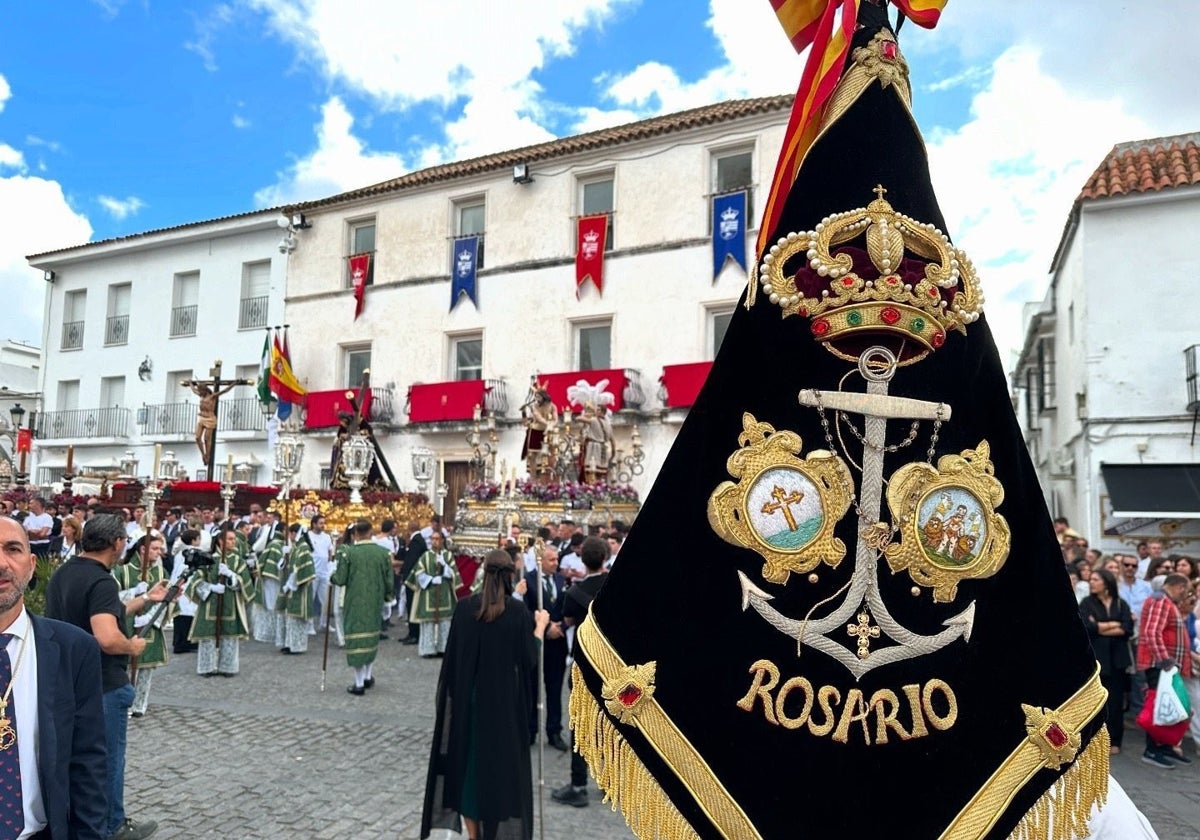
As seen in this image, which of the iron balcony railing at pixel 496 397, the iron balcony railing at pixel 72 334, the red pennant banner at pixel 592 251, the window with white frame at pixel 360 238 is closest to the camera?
the red pennant banner at pixel 592 251

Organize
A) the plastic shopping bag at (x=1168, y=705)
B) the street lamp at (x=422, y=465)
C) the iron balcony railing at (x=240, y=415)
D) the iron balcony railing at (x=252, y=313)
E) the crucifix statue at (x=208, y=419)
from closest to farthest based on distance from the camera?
the plastic shopping bag at (x=1168, y=705) < the street lamp at (x=422, y=465) < the crucifix statue at (x=208, y=419) < the iron balcony railing at (x=240, y=415) < the iron balcony railing at (x=252, y=313)

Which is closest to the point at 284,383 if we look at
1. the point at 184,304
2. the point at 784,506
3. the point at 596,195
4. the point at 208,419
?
the point at 208,419

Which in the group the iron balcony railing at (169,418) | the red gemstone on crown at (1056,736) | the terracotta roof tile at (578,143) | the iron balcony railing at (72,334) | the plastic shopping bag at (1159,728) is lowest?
the plastic shopping bag at (1159,728)

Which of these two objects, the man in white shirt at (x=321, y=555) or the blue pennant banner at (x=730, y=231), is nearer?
the man in white shirt at (x=321, y=555)

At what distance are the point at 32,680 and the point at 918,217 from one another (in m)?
3.17

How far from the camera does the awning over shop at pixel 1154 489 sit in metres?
13.1

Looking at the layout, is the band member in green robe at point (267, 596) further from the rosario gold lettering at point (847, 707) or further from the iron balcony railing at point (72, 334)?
the iron balcony railing at point (72, 334)

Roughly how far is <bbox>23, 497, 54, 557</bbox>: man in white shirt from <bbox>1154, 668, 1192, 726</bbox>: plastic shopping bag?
14.0 metres

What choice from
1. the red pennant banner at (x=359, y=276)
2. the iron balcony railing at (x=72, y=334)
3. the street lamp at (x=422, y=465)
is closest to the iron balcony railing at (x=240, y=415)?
the red pennant banner at (x=359, y=276)

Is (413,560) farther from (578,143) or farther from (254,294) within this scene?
(254,294)

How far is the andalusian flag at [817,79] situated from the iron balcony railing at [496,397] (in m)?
21.0

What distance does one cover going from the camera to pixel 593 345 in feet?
77.4

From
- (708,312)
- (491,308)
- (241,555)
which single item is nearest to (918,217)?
(241,555)

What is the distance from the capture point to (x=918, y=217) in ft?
8.44
